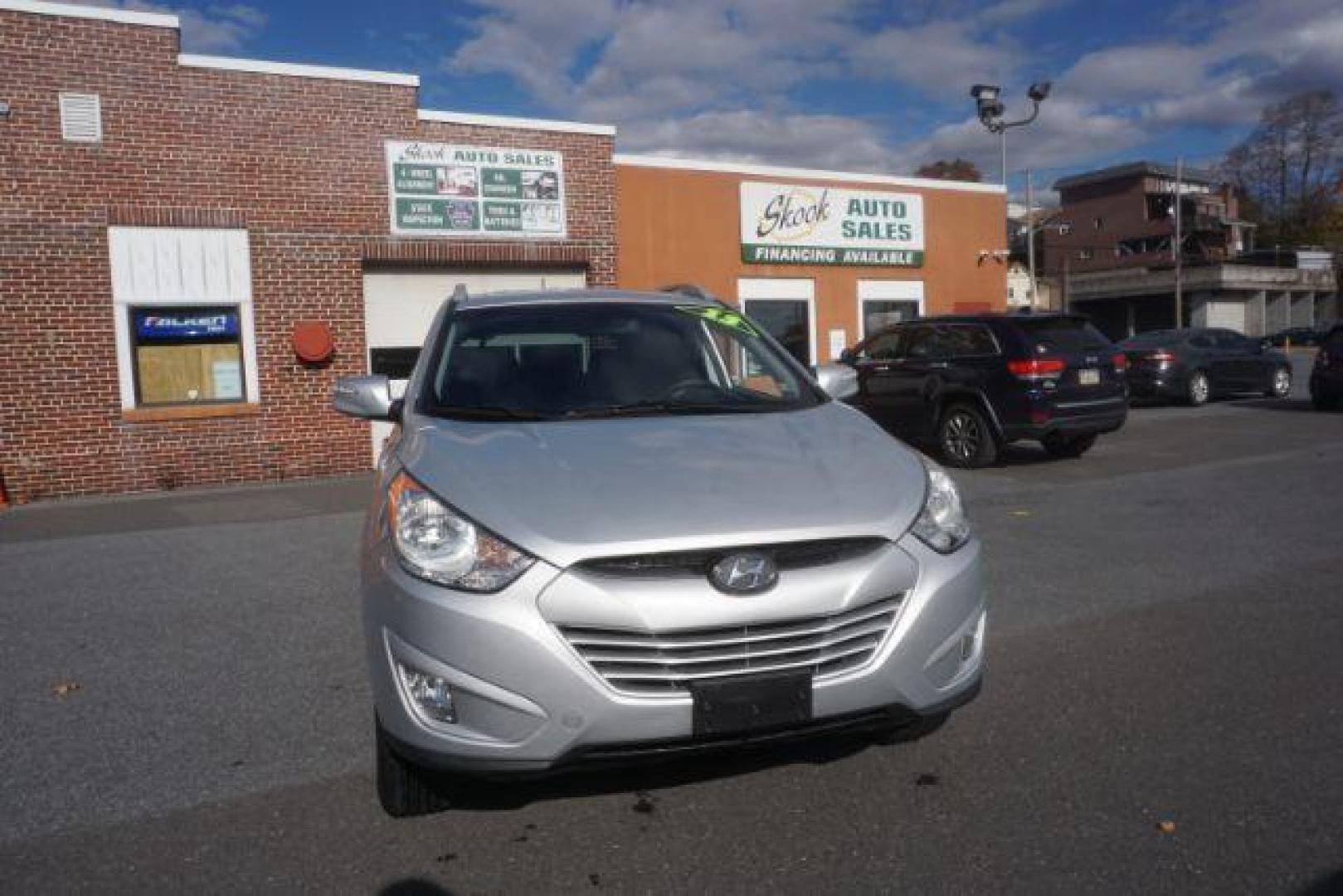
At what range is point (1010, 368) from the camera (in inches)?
410

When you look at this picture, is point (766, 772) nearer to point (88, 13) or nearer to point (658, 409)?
point (658, 409)

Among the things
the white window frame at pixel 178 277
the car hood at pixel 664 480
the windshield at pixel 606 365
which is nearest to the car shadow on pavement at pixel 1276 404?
the windshield at pixel 606 365

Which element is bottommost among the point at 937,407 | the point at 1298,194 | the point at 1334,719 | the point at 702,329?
the point at 1334,719

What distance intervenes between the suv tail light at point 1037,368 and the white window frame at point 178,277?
8564mm

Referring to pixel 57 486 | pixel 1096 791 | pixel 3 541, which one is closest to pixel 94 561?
pixel 3 541

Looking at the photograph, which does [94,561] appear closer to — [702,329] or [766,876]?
[702,329]

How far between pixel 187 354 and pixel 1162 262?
207 ft

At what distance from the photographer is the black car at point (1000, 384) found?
1041 cm

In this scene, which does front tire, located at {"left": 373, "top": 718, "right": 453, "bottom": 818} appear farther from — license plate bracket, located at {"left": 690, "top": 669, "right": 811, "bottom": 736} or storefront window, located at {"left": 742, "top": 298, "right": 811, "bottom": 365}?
storefront window, located at {"left": 742, "top": 298, "right": 811, "bottom": 365}

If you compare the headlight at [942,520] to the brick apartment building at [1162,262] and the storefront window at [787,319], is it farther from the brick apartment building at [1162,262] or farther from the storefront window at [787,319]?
the brick apartment building at [1162,262]

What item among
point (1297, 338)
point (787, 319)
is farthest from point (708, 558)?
point (1297, 338)

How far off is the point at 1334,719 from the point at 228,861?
3.74 metres

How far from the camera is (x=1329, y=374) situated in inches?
604

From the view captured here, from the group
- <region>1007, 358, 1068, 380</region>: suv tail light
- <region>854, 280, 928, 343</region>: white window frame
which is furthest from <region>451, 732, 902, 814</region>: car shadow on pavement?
<region>854, 280, 928, 343</region>: white window frame
